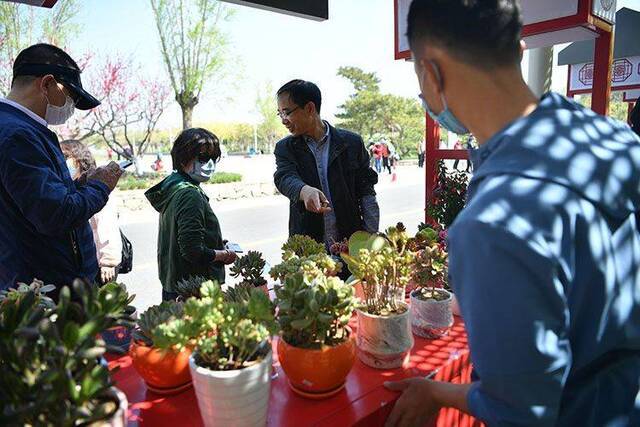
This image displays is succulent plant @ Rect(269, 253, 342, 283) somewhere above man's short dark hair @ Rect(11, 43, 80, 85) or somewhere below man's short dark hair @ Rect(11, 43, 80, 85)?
below

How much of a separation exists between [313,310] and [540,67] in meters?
3.42

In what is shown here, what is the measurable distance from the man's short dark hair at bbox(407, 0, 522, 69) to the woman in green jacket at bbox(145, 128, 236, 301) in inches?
→ 68.3

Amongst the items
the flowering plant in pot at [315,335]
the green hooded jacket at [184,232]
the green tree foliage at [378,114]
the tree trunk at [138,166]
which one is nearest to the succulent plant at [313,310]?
the flowering plant in pot at [315,335]

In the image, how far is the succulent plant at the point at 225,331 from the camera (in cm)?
92

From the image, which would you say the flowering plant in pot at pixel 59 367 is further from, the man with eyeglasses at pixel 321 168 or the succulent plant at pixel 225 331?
the man with eyeglasses at pixel 321 168

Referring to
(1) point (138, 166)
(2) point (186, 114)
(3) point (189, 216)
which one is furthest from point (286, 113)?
(1) point (138, 166)

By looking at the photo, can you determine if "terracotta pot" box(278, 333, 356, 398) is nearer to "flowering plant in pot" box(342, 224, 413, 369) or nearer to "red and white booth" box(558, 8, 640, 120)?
"flowering plant in pot" box(342, 224, 413, 369)

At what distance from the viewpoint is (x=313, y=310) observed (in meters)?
0.99

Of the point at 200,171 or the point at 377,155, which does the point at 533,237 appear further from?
the point at 377,155

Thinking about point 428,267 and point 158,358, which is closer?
point 158,358

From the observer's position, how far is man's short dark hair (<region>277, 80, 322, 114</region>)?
94.1 inches

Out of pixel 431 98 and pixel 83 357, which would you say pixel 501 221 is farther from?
pixel 83 357

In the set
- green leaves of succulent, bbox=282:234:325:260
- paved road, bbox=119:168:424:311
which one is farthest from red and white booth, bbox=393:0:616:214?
paved road, bbox=119:168:424:311

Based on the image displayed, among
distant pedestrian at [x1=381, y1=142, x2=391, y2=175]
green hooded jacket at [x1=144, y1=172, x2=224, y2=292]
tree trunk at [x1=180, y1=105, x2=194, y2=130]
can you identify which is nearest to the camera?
green hooded jacket at [x1=144, y1=172, x2=224, y2=292]
